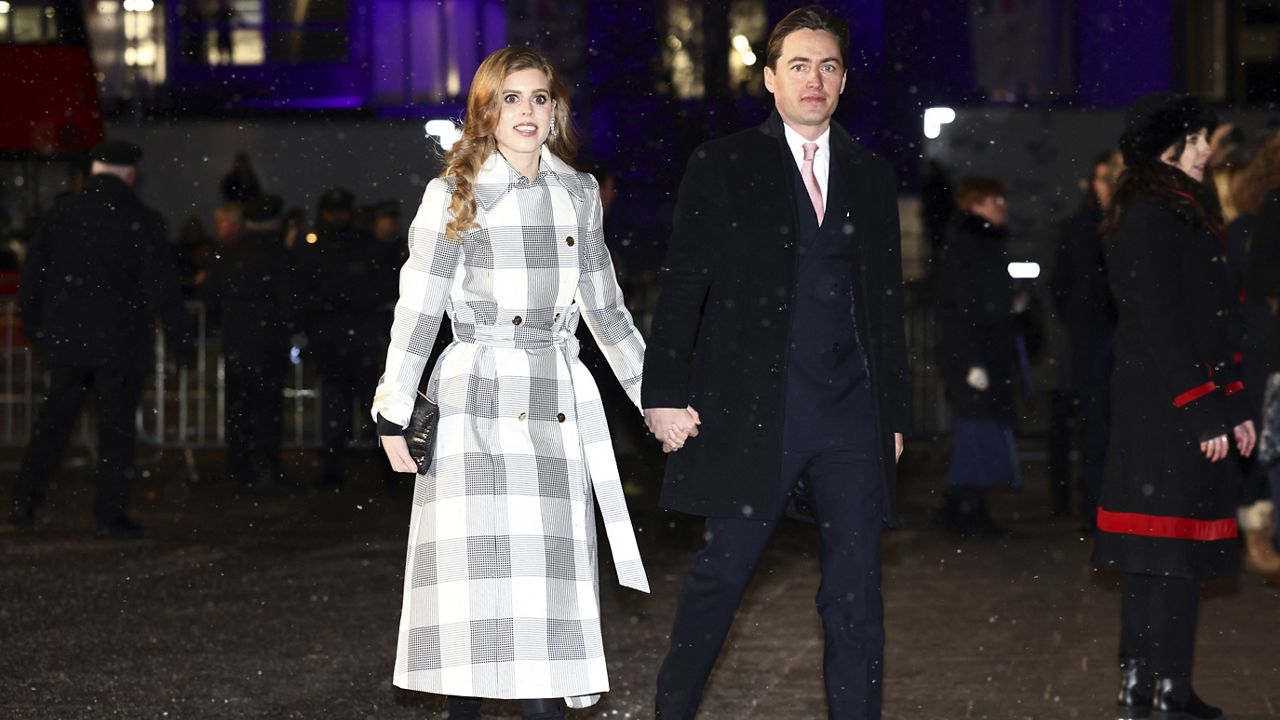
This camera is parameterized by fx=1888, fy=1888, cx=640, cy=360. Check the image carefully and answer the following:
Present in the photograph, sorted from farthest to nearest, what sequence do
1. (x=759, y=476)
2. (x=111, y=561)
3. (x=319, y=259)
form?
(x=319, y=259), (x=111, y=561), (x=759, y=476)

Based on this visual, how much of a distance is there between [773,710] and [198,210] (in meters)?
28.6

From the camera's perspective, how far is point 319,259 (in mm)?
12750

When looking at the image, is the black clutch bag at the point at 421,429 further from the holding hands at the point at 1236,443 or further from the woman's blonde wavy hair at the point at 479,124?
the holding hands at the point at 1236,443

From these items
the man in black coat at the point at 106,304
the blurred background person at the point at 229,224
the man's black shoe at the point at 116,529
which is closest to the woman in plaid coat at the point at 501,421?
the man in black coat at the point at 106,304

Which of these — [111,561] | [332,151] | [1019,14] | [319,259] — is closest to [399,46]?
[332,151]

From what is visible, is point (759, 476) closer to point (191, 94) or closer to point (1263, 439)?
point (1263, 439)

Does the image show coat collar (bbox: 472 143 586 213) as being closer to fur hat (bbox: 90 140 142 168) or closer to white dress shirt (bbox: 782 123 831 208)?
white dress shirt (bbox: 782 123 831 208)

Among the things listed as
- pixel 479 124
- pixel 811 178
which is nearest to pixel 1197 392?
pixel 811 178

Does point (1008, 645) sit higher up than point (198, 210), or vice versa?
point (198, 210)

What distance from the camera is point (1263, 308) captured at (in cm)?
835

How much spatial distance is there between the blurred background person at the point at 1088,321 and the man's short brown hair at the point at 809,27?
5.08 meters

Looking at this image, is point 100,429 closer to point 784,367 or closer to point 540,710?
point 540,710

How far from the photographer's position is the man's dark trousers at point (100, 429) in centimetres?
1020

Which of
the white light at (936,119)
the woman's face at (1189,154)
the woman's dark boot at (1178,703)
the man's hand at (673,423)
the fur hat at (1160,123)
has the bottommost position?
the woman's dark boot at (1178,703)
